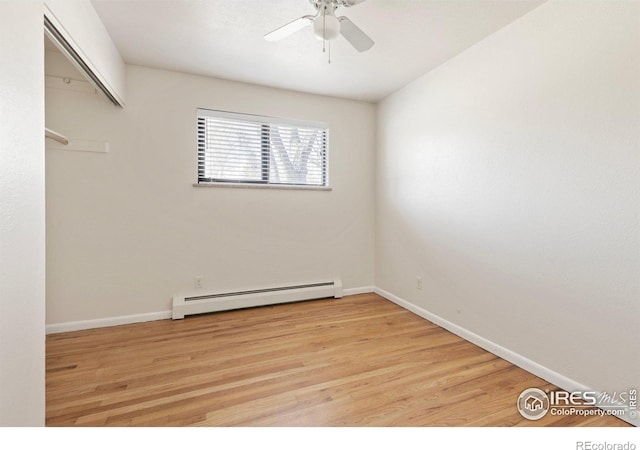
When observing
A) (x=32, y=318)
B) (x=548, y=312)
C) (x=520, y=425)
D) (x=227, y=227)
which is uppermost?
(x=227, y=227)

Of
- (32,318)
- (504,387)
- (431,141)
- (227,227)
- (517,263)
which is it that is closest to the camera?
(32,318)

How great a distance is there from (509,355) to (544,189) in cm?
119

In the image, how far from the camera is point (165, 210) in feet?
8.88

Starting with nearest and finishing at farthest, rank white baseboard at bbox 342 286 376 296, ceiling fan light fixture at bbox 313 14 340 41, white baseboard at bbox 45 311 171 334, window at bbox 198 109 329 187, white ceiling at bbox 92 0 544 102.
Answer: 1. ceiling fan light fixture at bbox 313 14 340 41
2. white ceiling at bbox 92 0 544 102
3. white baseboard at bbox 45 311 171 334
4. window at bbox 198 109 329 187
5. white baseboard at bbox 342 286 376 296

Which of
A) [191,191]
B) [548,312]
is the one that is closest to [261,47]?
[191,191]

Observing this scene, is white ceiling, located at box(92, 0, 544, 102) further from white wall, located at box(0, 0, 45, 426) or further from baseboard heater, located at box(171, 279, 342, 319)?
baseboard heater, located at box(171, 279, 342, 319)

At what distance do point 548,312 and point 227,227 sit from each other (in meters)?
2.77

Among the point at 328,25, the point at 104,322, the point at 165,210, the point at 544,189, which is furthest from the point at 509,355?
the point at 104,322

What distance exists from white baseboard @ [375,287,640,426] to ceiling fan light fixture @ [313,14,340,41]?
242 cm

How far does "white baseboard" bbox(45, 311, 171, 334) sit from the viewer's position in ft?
7.80

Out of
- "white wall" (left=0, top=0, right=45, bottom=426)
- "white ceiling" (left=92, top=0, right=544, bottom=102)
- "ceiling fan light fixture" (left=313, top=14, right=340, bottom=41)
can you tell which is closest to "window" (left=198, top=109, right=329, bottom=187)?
"white ceiling" (left=92, top=0, right=544, bottom=102)

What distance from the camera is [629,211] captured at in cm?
140

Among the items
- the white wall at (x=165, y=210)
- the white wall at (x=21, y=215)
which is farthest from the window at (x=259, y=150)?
the white wall at (x=21, y=215)

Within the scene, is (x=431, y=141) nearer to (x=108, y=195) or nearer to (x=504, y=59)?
(x=504, y=59)
